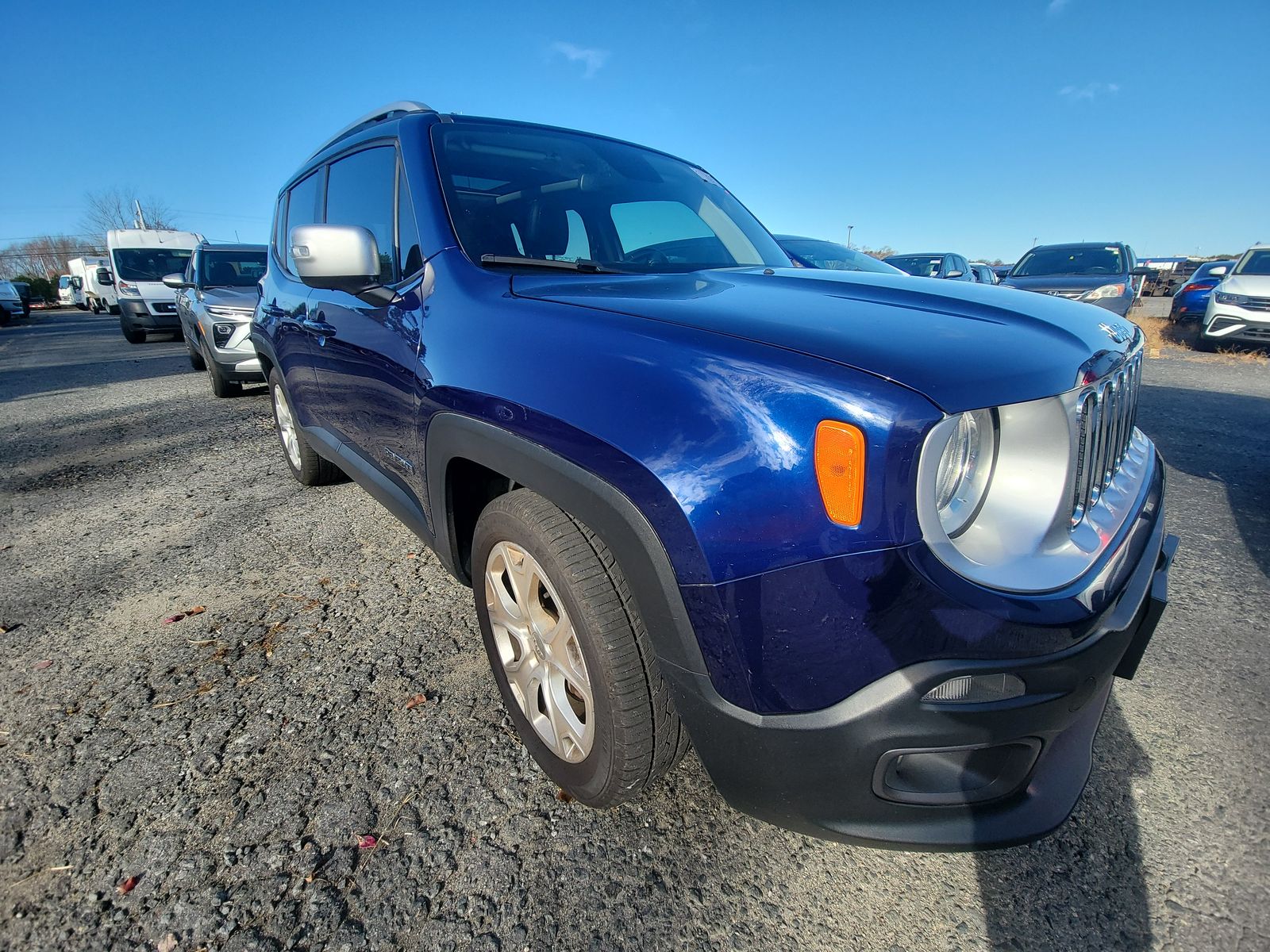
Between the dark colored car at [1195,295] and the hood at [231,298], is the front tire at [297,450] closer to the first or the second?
the hood at [231,298]

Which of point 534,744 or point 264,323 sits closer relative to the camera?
point 534,744

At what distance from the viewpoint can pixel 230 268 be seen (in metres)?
8.52

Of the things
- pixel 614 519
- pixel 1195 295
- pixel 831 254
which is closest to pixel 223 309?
pixel 831 254

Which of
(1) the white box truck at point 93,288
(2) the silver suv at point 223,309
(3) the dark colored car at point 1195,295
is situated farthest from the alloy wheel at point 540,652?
(1) the white box truck at point 93,288

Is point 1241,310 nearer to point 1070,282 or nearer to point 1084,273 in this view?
point 1084,273

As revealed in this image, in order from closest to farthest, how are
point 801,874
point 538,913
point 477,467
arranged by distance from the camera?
point 538,913 → point 801,874 → point 477,467

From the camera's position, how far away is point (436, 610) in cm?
265

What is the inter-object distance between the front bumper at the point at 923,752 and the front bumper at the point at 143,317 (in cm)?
1579

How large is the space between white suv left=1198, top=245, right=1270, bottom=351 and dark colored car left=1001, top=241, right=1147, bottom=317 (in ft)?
3.72

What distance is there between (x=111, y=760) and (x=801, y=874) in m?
1.89

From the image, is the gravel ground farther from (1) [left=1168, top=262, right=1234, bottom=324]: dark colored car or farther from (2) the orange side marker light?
(1) [left=1168, top=262, right=1234, bottom=324]: dark colored car

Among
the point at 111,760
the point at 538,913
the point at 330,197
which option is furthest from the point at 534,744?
the point at 330,197

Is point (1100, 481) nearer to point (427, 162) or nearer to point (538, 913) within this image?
point (538, 913)

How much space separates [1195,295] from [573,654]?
16.4 metres
